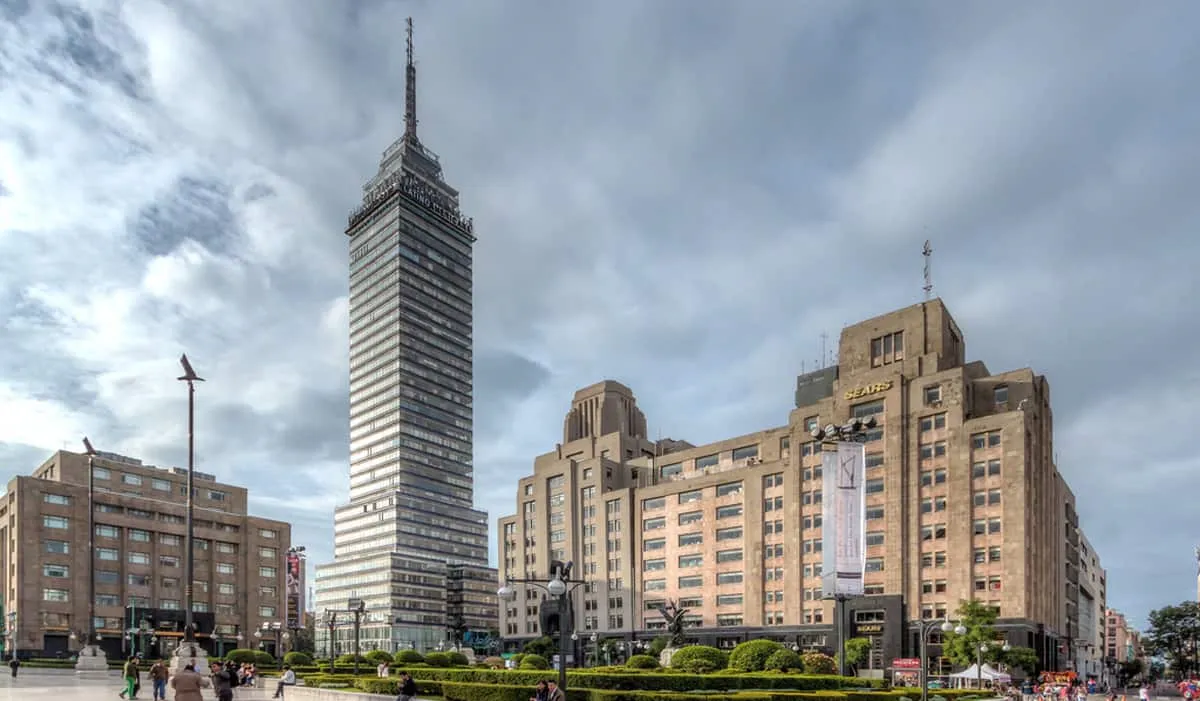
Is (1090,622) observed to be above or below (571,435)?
below

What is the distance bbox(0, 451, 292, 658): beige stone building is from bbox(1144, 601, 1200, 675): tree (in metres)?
131

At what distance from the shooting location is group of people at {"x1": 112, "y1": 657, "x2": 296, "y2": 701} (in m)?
21.5

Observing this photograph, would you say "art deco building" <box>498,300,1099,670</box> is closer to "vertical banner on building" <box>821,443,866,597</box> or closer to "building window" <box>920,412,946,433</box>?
"building window" <box>920,412,946,433</box>

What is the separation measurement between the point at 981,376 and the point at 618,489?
55079 millimetres

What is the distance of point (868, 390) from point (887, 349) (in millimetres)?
6500

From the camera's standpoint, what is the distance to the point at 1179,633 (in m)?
124

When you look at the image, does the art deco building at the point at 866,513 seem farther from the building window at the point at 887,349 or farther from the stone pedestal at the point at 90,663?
the stone pedestal at the point at 90,663

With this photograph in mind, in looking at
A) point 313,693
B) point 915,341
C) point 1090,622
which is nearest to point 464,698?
point 313,693

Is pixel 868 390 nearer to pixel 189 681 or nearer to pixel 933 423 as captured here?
pixel 933 423

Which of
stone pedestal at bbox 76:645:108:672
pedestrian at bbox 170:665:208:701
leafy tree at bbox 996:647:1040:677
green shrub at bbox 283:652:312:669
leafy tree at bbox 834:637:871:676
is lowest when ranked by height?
leafy tree at bbox 834:637:871:676

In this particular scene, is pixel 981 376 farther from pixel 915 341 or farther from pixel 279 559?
pixel 279 559

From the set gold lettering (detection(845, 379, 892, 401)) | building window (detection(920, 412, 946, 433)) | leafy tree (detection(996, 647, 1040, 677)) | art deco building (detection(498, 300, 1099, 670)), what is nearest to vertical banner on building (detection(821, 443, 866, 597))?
leafy tree (detection(996, 647, 1040, 677))

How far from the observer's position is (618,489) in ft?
420

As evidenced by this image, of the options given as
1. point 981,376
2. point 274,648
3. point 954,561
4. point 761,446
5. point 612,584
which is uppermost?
point 981,376
